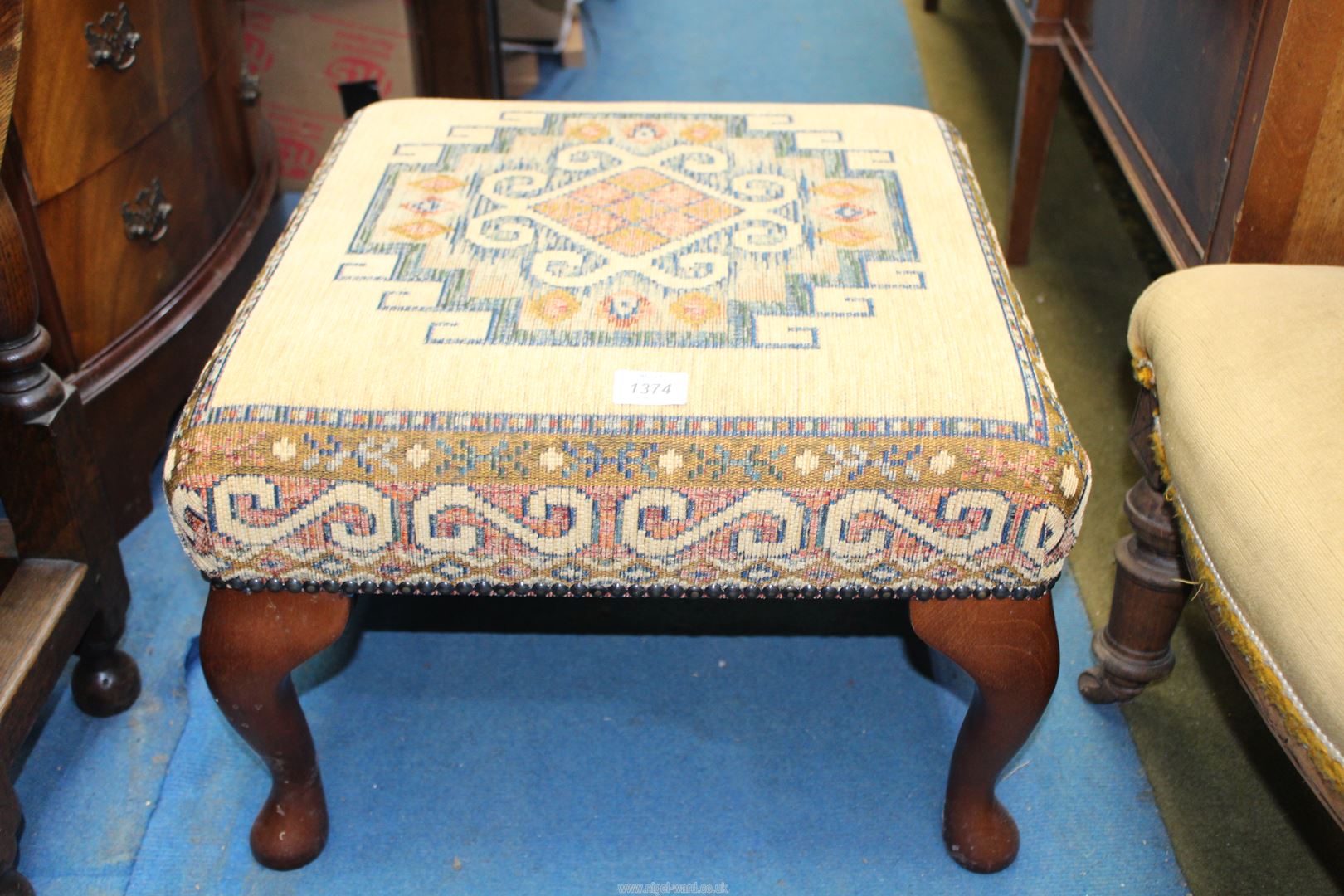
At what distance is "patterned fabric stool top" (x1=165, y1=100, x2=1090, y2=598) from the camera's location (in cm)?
83

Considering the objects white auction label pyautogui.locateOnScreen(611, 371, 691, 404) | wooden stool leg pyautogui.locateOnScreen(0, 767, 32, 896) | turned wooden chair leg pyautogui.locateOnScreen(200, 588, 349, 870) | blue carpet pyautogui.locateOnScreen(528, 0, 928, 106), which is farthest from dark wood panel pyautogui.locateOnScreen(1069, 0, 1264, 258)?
wooden stool leg pyautogui.locateOnScreen(0, 767, 32, 896)

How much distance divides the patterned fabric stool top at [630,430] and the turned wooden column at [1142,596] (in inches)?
6.9

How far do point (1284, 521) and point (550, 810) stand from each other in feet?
2.08

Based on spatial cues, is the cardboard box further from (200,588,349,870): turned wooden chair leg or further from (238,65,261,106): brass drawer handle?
(200,588,349,870): turned wooden chair leg

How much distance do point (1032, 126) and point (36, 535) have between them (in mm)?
1355

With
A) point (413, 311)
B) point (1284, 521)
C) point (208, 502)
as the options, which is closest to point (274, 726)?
point (208, 502)

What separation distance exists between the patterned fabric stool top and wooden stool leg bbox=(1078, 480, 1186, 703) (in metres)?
0.20

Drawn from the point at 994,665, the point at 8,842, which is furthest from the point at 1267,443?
the point at 8,842

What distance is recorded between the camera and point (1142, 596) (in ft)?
3.59

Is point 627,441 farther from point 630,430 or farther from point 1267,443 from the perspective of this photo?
point 1267,443

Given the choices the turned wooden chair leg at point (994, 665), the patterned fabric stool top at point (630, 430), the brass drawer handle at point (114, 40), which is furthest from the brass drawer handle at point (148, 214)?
the turned wooden chair leg at point (994, 665)

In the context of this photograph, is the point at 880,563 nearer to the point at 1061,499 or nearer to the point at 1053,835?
the point at 1061,499

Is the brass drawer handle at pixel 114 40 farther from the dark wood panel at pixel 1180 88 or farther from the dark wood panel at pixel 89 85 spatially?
the dark wood panel at pixel 1180 88

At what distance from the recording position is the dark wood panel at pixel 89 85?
3.66 feet
